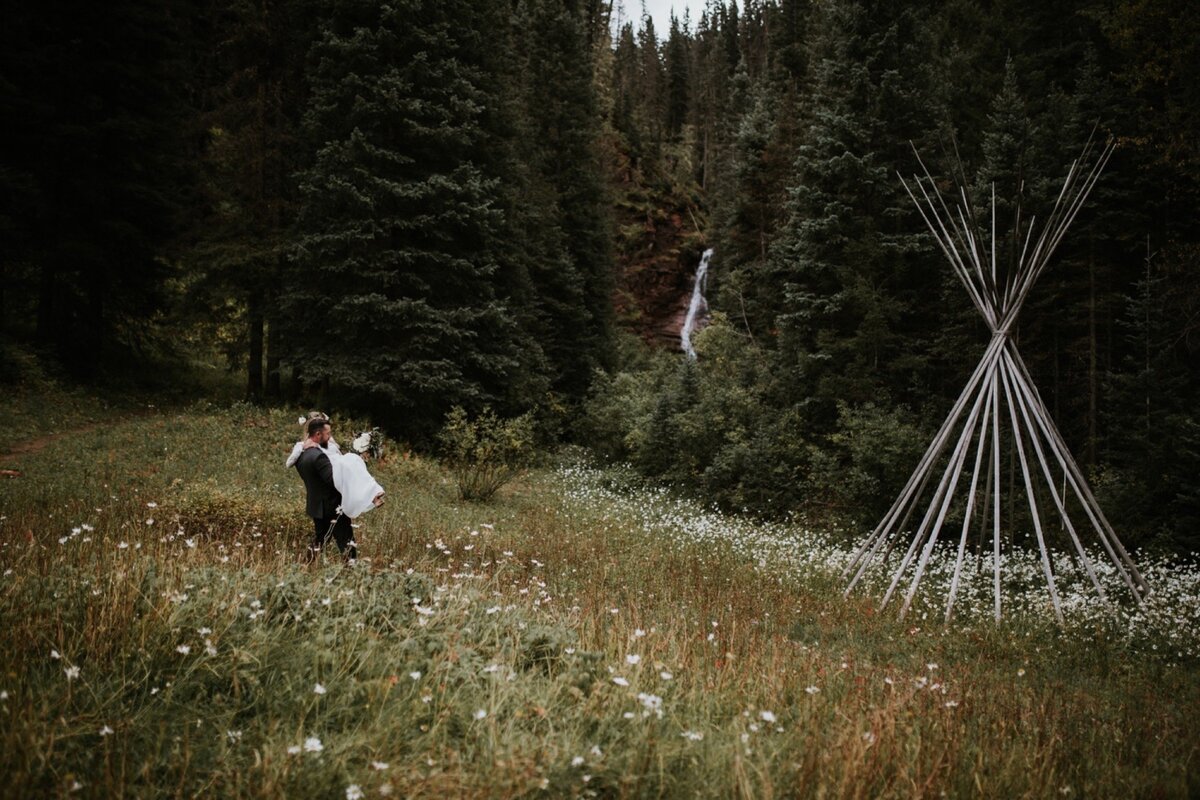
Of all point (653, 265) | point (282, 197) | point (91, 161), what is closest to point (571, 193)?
point (282, 197)

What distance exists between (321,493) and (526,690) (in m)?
4.26

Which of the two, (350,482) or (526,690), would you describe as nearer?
(526,690)

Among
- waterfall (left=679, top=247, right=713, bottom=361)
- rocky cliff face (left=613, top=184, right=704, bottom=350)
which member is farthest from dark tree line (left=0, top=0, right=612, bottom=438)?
waterfall (left=679, top=247, right=713, bottom=361)

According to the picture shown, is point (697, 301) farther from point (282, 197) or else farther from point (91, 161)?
point (91, 161)

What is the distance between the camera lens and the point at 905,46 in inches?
611

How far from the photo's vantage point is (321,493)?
22.3 feet

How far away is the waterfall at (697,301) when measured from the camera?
135 feet

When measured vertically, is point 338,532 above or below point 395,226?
below

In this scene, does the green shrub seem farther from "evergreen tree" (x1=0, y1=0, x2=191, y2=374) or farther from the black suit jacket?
"evergreen tree" (x1=0, y1=0, x2=191, y2=374)

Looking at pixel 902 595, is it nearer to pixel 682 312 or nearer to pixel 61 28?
pixel 61 28

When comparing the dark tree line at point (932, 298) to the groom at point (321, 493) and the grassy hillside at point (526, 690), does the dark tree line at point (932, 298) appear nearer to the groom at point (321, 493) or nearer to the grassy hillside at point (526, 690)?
the grassy hillside at point (526, 690)

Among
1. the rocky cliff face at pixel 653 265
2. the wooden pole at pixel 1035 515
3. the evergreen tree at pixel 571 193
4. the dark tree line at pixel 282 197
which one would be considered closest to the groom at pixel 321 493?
the wooden pole at pixel 1035 515

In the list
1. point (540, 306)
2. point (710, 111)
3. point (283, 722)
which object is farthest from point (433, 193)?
point (710, 111)

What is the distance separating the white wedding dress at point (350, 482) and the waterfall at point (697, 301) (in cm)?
3408
